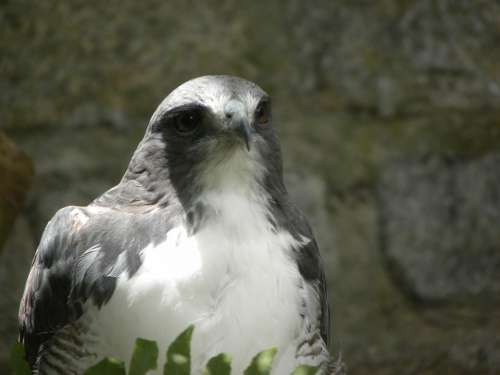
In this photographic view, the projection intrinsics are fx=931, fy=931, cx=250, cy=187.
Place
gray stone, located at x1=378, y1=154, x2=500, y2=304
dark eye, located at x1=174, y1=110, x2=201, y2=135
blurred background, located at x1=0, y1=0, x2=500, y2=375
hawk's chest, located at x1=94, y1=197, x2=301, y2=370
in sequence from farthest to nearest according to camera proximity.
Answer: gray stone, located at x1=378, y1=154, x2=500, y2=304
blurred background, located at x1=0, y1=0, x2=500, y2=375
dark eye, located at x1=174, y1=110, x2=201, y2=135
hawk's chest, located at x1=94, y1=197, x2=301, y2=370

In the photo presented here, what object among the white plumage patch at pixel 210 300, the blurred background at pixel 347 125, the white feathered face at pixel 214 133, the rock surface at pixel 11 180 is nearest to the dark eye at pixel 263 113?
the white feathered face at pixel 214 133

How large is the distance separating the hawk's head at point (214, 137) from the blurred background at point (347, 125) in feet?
2.66

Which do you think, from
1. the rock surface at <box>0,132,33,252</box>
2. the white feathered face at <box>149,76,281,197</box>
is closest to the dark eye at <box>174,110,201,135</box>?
the white feathered face at <box>149,76,281,197</box>

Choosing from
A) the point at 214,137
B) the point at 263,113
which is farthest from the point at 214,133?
the point at 263,113

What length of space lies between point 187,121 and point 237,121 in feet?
0.34

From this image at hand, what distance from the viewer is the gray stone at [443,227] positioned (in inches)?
102

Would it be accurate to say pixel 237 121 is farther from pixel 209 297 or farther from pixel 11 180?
pixel 11 180

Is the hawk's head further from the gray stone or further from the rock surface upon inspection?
the gray stone

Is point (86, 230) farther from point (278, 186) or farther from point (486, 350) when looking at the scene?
point (486, 350)

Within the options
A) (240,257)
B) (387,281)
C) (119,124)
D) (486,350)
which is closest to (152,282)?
(240,257)

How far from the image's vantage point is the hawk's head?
164cm

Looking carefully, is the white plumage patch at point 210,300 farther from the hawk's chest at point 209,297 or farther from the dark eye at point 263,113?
the dark eye at point 263,113

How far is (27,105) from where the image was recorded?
8.15 feet

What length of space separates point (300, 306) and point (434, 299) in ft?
3.53
